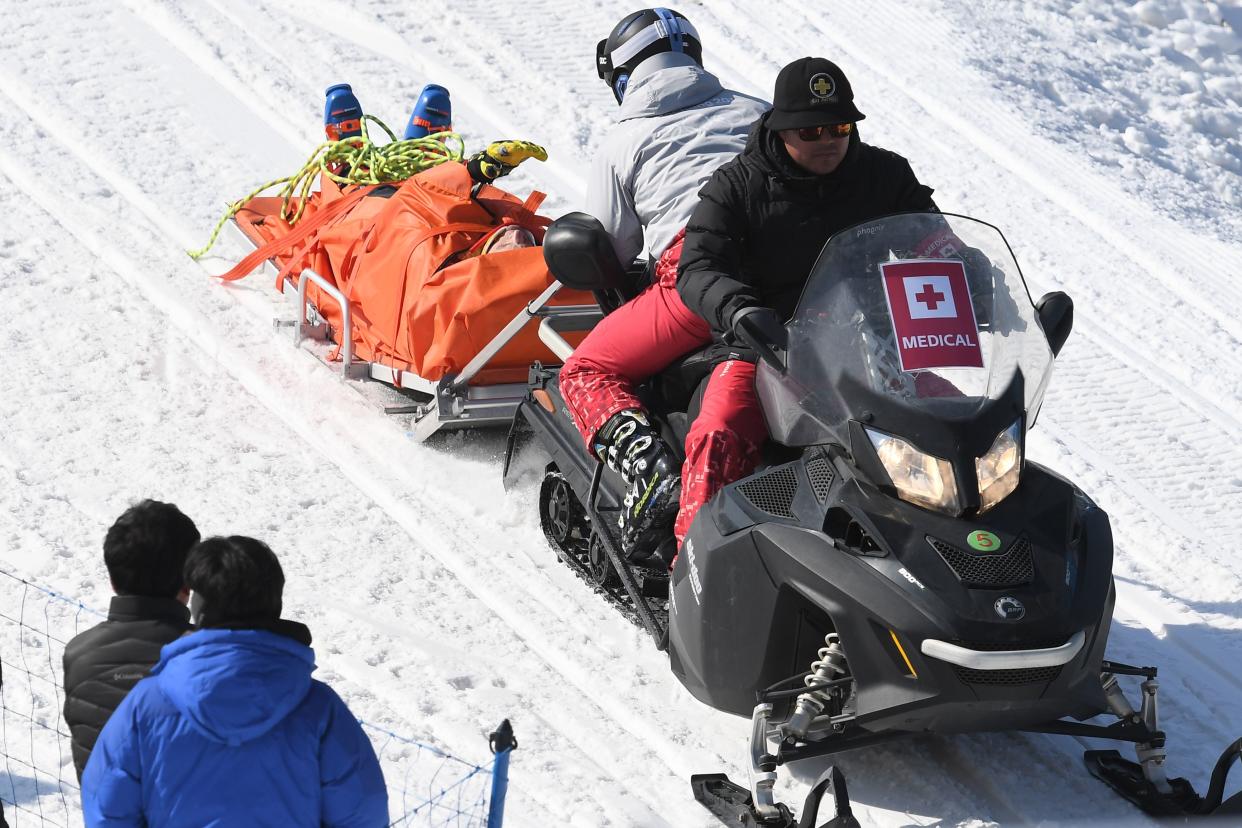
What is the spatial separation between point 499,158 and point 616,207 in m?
1.03

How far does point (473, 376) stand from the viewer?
584 cm

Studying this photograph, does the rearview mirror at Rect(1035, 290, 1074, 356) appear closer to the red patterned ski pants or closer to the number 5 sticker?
the number 5 sticker

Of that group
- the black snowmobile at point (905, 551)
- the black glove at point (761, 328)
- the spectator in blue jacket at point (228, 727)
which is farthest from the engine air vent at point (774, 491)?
the spectator in blue jacket at point (228, 727)

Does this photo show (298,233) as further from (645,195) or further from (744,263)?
(744,263)

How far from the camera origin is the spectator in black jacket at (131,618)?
303 cm

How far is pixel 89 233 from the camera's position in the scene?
7.21 meters

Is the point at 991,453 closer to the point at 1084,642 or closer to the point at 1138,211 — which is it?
the point at 1084,642

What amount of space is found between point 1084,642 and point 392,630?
202 cm

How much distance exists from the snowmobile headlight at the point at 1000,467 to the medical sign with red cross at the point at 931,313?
0.20m

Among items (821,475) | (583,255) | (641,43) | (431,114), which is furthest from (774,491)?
(431,114)

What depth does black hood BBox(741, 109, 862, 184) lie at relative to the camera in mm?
4453

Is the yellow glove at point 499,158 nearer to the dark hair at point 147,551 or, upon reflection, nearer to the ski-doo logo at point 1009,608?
the ski-doo logo at point 1009,608

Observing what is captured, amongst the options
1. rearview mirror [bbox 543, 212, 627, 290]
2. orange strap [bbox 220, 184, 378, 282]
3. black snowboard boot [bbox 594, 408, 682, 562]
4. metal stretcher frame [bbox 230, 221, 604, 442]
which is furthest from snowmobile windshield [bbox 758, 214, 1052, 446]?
orange strap [bbox 220, 184, 378, 282]

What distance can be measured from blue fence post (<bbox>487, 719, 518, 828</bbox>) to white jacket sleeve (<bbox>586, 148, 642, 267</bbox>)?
238 centimetres
